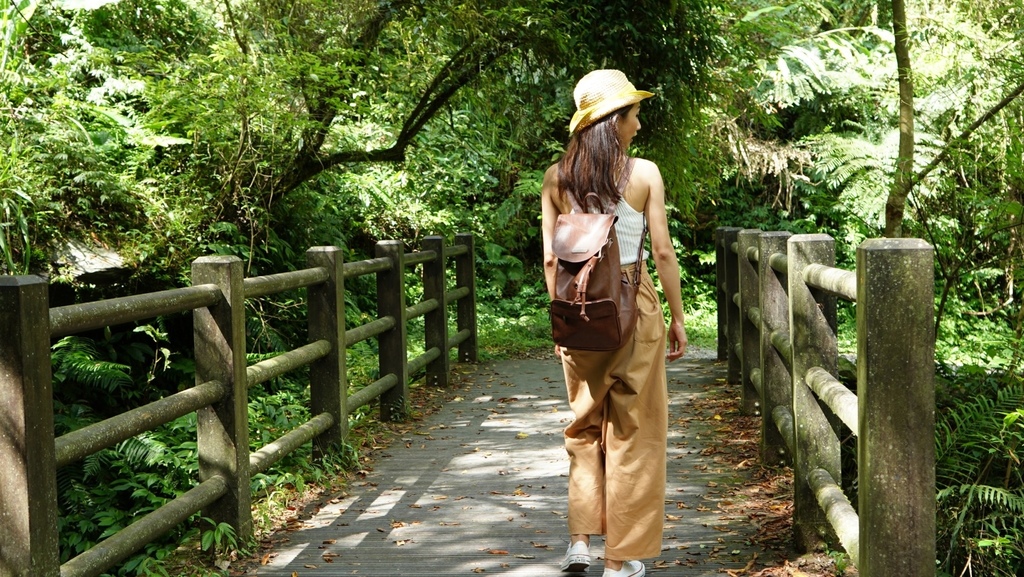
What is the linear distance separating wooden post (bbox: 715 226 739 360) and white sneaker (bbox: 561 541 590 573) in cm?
456

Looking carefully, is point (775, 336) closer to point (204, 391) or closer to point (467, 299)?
point (204, 391)

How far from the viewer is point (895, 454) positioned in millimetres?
2658

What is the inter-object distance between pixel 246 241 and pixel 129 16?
2337mm

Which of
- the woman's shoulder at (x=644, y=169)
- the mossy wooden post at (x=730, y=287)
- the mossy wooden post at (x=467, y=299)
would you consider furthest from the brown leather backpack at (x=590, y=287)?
the mossy wooden post at (x=467, y=299)

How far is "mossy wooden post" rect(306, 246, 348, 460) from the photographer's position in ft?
19.1

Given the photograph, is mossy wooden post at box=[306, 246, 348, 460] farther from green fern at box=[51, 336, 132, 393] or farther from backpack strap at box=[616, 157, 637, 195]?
backpack strap at box=[616, 157, 637, 195]

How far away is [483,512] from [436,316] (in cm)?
378

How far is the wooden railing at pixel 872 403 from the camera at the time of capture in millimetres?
2613

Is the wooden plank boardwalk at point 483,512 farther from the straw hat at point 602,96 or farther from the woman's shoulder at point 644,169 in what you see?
the straw hat at point 602,96

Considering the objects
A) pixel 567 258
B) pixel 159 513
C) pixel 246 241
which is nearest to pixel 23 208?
pixel 246 241

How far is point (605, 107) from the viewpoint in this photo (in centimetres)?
383

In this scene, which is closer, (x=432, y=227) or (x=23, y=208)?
(x=23, y=208)

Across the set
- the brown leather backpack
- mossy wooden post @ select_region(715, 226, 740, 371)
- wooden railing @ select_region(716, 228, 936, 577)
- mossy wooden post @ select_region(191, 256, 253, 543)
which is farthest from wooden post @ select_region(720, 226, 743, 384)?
mossy wooden post @ select_region(191, 256, 253, 543)

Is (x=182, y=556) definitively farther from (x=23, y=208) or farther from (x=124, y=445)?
(x=23, y=208)
